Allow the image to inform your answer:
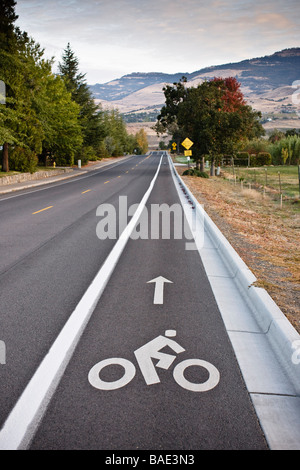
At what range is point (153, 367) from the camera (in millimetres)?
3637

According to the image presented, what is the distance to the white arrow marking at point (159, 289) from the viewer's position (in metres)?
5.32

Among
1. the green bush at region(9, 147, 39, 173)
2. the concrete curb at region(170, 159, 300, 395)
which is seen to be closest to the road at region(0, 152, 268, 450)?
the concrete curb at region(170, 159, 300, 395)

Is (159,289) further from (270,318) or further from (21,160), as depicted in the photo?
(21,160)

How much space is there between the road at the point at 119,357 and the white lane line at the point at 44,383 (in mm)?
11

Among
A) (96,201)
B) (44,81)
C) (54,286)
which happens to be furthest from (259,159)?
(54,286)

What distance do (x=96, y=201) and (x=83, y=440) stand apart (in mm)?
14129

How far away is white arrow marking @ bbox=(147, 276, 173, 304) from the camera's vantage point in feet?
17.4

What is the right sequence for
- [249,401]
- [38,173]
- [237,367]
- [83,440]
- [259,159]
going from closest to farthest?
[83,440], [249,401], [237,367], [38,173], [259,159]

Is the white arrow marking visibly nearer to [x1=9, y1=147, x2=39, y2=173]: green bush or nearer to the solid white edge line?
the solid white edge line

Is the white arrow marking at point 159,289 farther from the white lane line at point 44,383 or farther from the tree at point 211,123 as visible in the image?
the tree at point 211,123

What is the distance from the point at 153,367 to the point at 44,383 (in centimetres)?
102

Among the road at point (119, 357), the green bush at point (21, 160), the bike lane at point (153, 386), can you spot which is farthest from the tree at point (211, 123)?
the bike lane at point (153, 386)

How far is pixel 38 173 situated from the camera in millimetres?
31219
